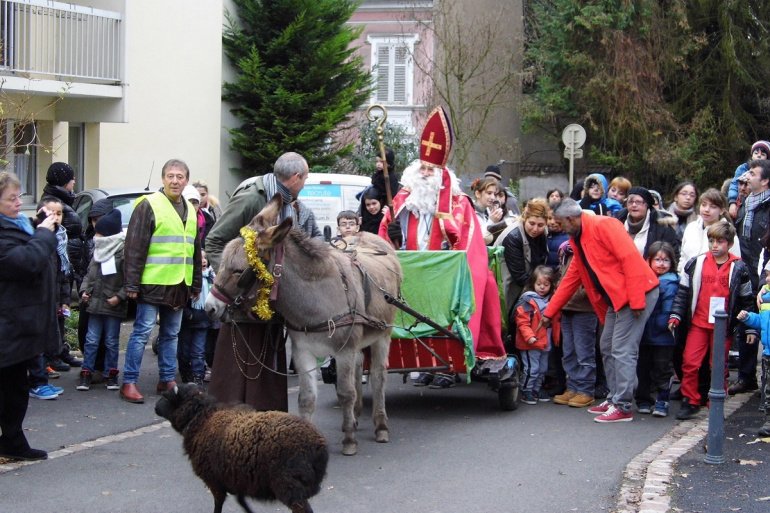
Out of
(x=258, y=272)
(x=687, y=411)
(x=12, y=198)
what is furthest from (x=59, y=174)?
(x=687, y=411)

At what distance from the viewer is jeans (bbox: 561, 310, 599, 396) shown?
10641 millimetres

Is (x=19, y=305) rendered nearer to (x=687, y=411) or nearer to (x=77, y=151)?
(x=687, y=411)

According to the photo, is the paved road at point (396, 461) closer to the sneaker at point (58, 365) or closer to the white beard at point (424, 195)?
the sneaker at point (58, 365)

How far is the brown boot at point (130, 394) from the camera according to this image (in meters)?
10.1

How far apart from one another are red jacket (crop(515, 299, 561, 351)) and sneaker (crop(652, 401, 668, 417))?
1.27 metres

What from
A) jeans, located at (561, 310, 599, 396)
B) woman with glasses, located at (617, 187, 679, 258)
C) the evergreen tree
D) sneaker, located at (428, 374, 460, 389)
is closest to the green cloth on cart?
jeans, located at (561, 310, 599, 396)

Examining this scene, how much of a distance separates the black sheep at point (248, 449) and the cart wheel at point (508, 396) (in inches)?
164

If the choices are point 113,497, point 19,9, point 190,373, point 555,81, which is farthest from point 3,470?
point 555,81

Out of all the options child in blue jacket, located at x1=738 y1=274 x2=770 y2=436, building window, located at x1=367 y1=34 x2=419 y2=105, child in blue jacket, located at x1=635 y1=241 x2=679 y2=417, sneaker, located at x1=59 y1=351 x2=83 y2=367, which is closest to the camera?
child in blue jacket, located at x1=738 y1=274 x2=770 y2=436

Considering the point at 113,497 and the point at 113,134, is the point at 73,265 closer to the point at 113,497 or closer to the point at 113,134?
the point at 113,497

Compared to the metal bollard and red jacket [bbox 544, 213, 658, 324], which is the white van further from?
the metal bollard

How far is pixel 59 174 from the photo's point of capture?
11602mm

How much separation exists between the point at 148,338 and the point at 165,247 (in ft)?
2.94

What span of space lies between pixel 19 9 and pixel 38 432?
1194cm
